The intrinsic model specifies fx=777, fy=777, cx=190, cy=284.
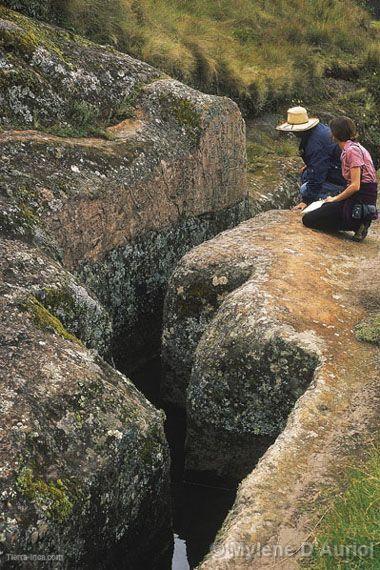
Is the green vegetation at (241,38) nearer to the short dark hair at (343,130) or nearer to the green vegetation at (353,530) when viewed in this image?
the short dark hair at (343,130)

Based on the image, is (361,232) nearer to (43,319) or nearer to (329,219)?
(329,219)

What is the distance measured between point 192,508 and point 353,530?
401 cm

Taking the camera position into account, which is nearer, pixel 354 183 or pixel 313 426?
pixel 313 426

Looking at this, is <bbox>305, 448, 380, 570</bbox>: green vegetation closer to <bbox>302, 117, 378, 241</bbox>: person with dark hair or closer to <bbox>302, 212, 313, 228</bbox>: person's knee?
<bbox>302, 117, 378, 241</bbox>: person with dark hair

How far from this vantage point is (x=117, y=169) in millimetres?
11711

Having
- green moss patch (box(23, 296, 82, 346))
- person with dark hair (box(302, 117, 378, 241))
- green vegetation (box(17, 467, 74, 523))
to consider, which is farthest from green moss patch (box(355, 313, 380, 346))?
green vegetation (box(17, 467, 74, 523))

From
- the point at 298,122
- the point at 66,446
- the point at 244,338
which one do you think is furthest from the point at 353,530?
the point at 298,122

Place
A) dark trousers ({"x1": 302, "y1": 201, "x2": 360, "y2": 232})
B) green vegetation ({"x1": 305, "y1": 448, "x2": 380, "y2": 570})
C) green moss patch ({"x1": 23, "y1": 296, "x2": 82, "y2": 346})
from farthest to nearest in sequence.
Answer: dark trousers ({"x1": 302, "y1": 201, "x2": 360, "y2": 232})
green moss patch ({"x1": 23, "y1": 296, "x2": 82, "y2": 346})
green vegetation ({"x1": 305, "y1": 448, "x2": 380, "y2": 570})

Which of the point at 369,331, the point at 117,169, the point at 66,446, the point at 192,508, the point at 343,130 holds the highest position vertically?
the point at 343,130

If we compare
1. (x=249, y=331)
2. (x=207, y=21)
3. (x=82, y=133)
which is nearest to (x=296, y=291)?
(x=249, y=331)

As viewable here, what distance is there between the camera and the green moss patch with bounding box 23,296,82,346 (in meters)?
7.61

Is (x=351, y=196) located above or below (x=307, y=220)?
above

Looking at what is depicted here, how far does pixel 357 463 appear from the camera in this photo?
6.71m

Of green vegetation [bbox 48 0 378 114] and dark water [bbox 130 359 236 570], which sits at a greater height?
green vegetation [bbox 48 0 378 114]
